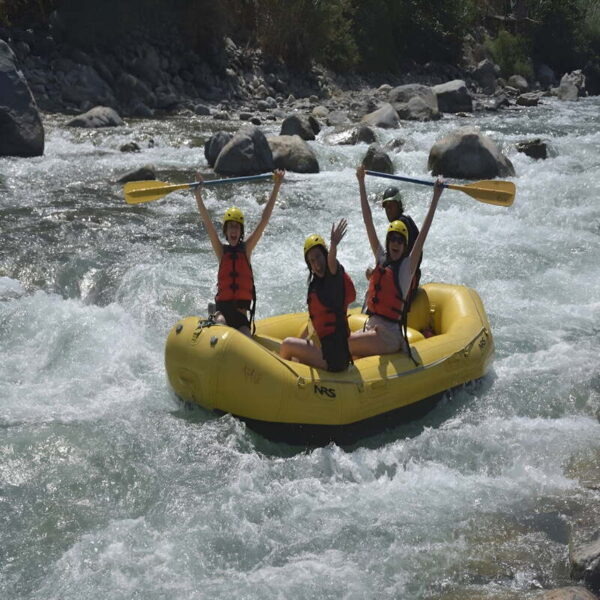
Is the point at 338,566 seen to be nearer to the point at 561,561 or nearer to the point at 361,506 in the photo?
the point at 361,506

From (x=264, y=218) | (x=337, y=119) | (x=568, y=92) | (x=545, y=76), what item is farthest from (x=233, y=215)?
(x=545, y=76)

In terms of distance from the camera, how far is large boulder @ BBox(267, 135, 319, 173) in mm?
11062

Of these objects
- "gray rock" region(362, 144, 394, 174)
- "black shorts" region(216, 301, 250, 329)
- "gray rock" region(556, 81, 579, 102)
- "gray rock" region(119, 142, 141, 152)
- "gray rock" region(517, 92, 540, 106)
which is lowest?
"gray rock" region(556, 81, 579, 102)

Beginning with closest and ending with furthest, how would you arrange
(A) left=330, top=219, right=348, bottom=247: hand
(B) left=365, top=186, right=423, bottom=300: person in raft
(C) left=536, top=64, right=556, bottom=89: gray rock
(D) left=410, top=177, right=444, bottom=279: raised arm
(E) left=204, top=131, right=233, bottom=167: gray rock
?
1. (A) left=330, top=219, right=348, bottom=247: hand
2. (D) left=410, top=177, right=444, bottom=279: raised arm
3. (B) left=365, top=186, right=423, bottom=300: person in raft
4. (E) left=204, top=131, right=233, bottom=167: gray rock
5. (C) left=536, top=64, right=556, bottom=89: gray rock

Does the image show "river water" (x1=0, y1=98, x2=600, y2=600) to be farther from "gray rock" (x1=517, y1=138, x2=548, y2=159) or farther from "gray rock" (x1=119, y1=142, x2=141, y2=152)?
"gray rock" (x1=517, y1=138, x2=548, y2=159)

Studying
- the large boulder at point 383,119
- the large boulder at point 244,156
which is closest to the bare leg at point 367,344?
the large boulder at point 244,156

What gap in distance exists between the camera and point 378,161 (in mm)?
11023

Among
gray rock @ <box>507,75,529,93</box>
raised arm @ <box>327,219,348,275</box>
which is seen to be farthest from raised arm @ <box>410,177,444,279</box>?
gray rock @ <box>507,75,529,93</box>

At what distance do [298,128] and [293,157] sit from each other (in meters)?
1.87

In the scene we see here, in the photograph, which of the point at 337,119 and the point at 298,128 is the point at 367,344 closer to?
the point at 298,128

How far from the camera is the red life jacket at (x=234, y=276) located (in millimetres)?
5297

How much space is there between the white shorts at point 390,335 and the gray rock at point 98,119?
8915mm

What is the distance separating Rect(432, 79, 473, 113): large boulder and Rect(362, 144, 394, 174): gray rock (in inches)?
238

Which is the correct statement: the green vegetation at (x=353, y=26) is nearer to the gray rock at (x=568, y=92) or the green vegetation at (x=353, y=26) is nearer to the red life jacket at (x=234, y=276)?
the gray rock at (x=568, y=92)
